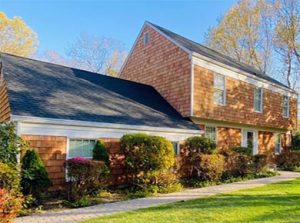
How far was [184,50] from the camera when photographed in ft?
55.8

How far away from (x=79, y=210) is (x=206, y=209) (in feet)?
10.3

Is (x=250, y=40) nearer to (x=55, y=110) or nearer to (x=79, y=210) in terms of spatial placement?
(x=55, y=110)

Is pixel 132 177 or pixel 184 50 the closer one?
pixel 132 177

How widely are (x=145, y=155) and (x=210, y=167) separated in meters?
3.32

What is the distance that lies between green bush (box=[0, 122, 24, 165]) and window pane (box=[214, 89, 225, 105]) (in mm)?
11170

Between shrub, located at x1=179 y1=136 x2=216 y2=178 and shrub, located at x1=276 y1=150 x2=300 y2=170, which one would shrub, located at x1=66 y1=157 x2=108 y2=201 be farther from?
shrub, located at x1=276 y1=150 x2=300 y2=170

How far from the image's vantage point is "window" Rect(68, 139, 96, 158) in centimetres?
1093

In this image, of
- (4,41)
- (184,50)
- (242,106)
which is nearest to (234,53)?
(242,106)

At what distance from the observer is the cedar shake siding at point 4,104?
10.3 metres

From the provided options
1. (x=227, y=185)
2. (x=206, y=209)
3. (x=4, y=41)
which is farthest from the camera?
(x=4, y=41)

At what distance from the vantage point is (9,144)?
8.69 m

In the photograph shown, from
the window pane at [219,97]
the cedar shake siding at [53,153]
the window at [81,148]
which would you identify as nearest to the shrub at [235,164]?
the window pane at [219,97]

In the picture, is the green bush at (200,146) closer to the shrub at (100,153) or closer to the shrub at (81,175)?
the shrub at (100,153)

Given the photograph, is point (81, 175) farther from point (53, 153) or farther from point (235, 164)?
point (235, 164)
